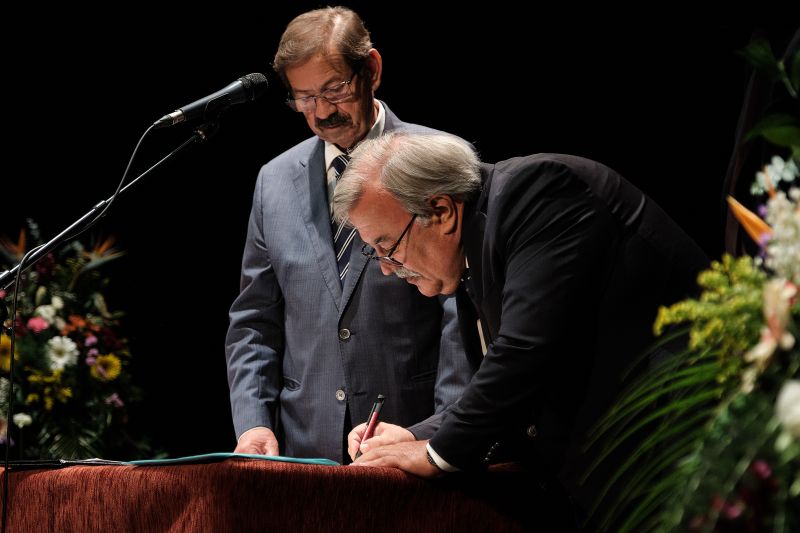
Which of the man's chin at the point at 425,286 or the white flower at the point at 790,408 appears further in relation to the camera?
the man's chin at the point at 425,286

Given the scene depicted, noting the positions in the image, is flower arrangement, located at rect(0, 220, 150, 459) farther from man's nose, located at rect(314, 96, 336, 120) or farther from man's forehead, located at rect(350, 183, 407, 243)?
man's forehead, located at rect(350, 183, 407, 243)

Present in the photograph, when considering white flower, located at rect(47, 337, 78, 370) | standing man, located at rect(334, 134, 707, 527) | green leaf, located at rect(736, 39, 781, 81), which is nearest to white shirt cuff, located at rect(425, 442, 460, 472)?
standing man, located at rect(334, 134, 707, 527)

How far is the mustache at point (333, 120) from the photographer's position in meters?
2.54

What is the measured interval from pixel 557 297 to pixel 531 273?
0.06m

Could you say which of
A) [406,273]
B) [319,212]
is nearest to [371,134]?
[319,212]

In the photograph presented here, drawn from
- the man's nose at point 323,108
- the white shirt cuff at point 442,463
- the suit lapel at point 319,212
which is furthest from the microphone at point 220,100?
the white shirt cuff at point 442,463

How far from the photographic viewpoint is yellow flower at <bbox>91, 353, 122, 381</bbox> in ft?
11.2

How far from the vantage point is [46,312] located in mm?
3348

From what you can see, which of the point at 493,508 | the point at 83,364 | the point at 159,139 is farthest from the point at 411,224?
the point at 159,139

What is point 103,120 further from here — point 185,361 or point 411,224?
point 411,224

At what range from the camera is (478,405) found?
1713mm

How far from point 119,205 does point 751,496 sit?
3422 mm

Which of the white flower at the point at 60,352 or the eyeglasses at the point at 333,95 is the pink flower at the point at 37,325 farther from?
the eyeglasses at the point at 333,95

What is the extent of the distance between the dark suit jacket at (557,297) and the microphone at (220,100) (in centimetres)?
53
